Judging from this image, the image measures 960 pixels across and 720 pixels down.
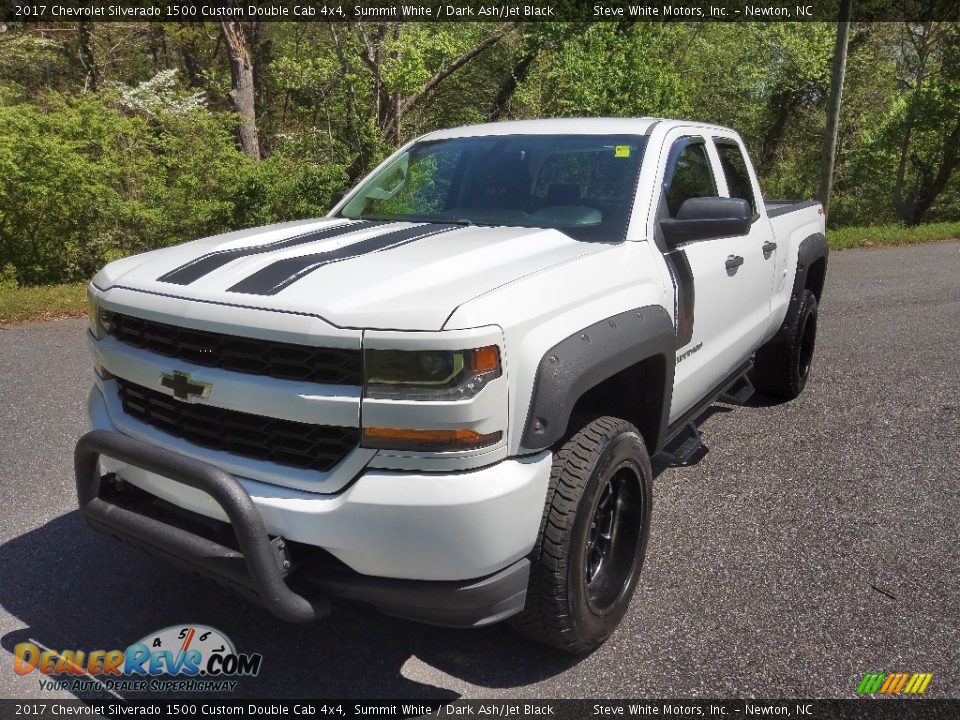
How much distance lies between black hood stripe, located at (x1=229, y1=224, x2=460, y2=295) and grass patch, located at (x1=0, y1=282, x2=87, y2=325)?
6.61 meters

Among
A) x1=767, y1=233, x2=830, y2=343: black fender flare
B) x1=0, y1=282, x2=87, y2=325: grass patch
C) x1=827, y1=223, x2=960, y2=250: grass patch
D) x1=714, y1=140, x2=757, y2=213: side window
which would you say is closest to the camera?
x1=714, y1=140, x2=757, y2=213: side window

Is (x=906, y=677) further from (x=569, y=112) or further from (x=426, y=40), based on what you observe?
(x=426, y=40)

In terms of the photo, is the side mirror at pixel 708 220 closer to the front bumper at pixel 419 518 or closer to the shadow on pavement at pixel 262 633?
the front bumper at pixel 419 518

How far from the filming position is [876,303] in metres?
8.91

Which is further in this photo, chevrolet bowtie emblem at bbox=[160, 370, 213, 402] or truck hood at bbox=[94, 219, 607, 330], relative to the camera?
chevrolet bowtie emblem at bbox=[160, 370, 213, 402]

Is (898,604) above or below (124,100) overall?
below

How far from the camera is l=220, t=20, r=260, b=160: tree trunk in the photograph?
53.2 feet

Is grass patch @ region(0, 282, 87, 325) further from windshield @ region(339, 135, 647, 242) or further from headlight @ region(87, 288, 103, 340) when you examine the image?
headlight @ region(87, 288, 103, 340)

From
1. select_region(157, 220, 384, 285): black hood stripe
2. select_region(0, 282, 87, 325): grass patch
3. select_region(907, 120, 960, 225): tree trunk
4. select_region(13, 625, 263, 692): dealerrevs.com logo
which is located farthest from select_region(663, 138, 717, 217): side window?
select_region(907, 120, 960, 225): tree trunk

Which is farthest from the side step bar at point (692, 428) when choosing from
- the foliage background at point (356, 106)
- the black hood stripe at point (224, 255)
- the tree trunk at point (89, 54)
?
the tree trunk at point (89, 54)

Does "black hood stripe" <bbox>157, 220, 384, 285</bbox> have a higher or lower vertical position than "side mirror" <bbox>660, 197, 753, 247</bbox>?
lower

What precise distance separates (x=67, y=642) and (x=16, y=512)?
1.26 meters

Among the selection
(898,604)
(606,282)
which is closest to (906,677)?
(898,604)

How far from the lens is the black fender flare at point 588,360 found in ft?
7.24
